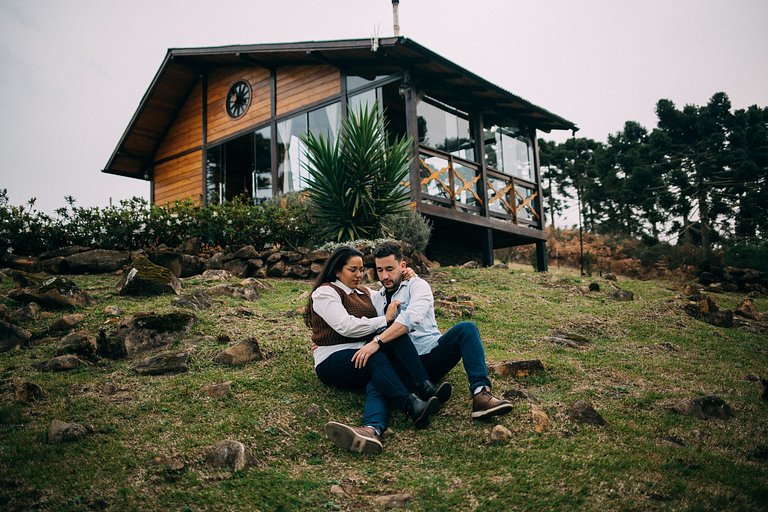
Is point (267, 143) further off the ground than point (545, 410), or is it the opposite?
point (267, 143)

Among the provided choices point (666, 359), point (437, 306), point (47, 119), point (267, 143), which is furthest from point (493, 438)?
point (47, 119)

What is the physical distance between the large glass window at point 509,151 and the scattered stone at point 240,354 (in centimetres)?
1074

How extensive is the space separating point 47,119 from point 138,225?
14.8m

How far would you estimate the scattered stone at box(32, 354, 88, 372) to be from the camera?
200 inches

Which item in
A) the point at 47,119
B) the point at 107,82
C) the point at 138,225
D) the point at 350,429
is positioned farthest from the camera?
the point at 107,82

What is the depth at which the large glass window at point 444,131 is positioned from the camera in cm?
1353

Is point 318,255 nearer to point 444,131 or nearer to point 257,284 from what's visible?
point 257,284

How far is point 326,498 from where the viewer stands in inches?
128

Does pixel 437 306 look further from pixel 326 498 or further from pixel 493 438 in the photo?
pixel 326 498

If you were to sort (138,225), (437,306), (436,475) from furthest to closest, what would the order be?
(138,225) → (437,306) → (436,475)

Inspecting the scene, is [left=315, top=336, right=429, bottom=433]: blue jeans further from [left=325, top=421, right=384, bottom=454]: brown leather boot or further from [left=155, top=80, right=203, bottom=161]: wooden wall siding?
[left=155, top=80, right=203, bottom=161]: wooden wall siding

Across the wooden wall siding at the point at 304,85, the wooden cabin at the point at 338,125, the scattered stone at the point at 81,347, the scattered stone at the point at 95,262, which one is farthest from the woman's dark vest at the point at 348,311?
the wooden wall siding at the point at 304,85

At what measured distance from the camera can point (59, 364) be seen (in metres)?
5.11

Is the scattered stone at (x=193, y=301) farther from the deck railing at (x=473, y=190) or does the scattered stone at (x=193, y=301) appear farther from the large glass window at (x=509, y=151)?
the large glass window at (x=509, y=151)
